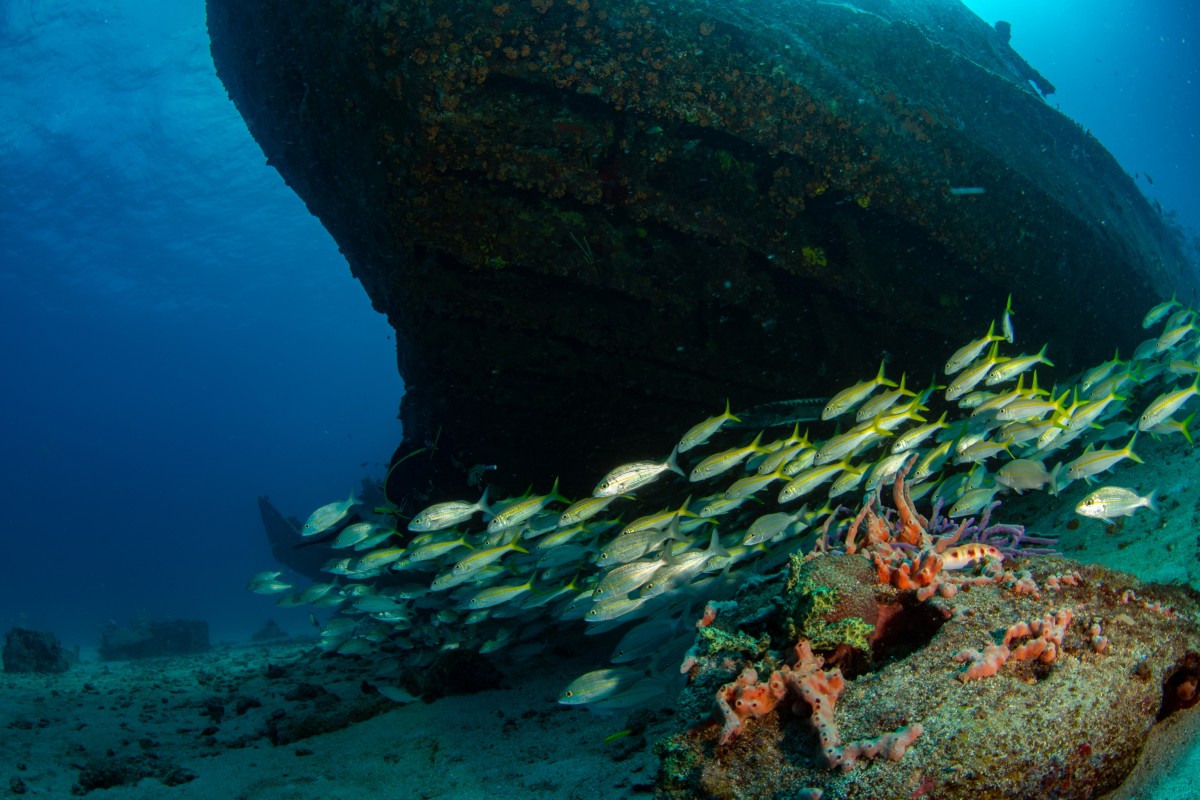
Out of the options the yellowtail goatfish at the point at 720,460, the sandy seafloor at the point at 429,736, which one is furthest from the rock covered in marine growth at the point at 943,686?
the yellowtail goatfish at the point at 720,460

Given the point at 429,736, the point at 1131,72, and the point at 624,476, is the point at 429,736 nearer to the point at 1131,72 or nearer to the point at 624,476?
the point at 624,476

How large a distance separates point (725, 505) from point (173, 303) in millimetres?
70095

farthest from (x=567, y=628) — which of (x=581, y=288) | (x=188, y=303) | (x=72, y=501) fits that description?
(x=72, y=501)

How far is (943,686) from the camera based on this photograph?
7.20 ft

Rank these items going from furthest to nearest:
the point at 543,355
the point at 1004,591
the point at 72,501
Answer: the point at 72,501 → the point at 543,355 → the point at 1004,591

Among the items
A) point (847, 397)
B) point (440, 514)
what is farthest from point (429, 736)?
point (847, 397)

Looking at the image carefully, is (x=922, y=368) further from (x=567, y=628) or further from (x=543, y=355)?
(x=567, y=628)

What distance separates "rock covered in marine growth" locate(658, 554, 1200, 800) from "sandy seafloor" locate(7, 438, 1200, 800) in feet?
1.12

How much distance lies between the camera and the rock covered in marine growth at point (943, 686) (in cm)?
195

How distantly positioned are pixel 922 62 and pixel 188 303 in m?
69.8

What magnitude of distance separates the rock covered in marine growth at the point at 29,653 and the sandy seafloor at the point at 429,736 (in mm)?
6225

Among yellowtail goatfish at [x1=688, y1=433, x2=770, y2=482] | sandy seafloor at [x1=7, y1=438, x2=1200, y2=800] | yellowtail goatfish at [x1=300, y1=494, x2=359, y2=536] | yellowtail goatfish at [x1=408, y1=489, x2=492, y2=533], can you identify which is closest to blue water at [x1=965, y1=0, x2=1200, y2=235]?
sandy seafloor at [x1=7, y1=438, x2=1200, y2=800]

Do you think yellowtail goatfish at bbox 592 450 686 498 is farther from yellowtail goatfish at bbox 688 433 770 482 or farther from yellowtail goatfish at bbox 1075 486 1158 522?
yellowtail goatfish at bbox 1075 486 1158 522

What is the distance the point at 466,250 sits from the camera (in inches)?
207
